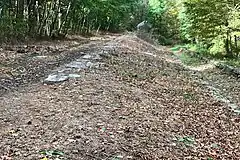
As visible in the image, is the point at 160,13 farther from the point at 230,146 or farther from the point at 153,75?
the point at 230,146

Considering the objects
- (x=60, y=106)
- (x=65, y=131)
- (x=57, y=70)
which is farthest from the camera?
(x=57, y=70)

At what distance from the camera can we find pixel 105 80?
8695 millimetres

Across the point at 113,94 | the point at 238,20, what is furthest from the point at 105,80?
the point at 238,20

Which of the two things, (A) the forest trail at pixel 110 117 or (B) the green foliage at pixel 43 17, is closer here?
(A) the forest trail at pixel 110 117

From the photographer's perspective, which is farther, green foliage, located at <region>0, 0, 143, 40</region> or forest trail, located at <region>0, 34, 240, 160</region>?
green foliage, located at <region>0, 0, 143, 40</region>

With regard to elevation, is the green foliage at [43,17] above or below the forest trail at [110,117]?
above

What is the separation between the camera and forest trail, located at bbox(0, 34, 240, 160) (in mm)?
4863

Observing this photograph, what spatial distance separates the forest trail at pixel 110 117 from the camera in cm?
486

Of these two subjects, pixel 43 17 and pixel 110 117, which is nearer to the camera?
pixel 110 117

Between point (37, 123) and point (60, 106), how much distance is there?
36.0 inches

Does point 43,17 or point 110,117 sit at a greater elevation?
point 43,17

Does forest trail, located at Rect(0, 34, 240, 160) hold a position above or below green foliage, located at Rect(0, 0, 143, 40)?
below

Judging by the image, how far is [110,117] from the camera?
614cm

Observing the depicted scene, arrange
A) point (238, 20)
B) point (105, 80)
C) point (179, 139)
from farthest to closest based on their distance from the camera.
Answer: point (238, 20), point (105, 80), point (179, 139)
